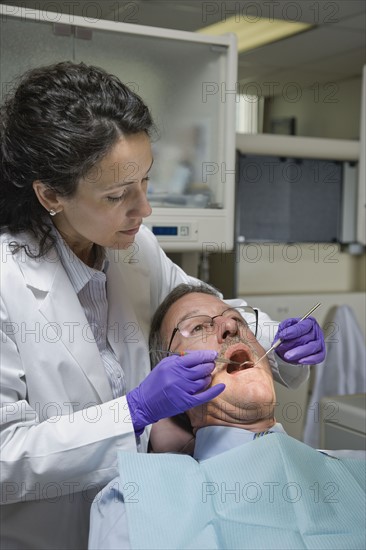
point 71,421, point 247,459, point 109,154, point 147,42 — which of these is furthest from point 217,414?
point 147,42

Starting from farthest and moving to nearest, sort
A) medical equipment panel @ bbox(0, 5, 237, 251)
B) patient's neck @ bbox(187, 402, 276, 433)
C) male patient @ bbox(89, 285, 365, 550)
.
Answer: medical equipment panel @ bbox(0, 5, 237, 251)
patient's neck @ bbox(187, 402, 276, 433)
male patient @ bbox(89, 285, 365, 550)

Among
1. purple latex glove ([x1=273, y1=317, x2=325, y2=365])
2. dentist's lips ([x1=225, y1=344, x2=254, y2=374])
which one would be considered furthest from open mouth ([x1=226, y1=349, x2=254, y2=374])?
purple latex glove ([x1=273, y1=317, x2=325, y2=365])

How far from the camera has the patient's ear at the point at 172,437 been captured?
5.09 ft

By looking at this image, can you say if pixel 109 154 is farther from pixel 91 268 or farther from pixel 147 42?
pixel 147 42

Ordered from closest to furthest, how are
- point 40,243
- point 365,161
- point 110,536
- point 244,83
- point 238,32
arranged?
point 110,536, point 40,243, point 365,161, point 238,32, point 244,83

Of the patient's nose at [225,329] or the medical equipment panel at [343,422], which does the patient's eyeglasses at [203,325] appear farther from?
the medical equipment panel at [343,422]

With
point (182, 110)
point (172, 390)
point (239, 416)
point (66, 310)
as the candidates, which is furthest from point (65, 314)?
point (182, 110)

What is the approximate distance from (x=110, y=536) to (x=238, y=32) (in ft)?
8.29

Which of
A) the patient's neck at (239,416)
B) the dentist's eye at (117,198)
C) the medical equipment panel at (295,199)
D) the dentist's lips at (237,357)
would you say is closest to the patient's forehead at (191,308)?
the dentist's lips at (237,357)

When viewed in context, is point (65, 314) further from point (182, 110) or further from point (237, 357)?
point (182, 110)

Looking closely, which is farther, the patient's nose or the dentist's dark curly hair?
the patient's nose

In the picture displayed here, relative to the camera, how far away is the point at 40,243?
143cm

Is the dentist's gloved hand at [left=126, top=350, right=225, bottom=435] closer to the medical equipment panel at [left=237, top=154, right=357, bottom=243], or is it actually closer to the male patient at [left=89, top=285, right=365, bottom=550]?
the male patient at [left=89, top=285, right=365, bottom=550]

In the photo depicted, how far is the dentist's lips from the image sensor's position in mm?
1479
